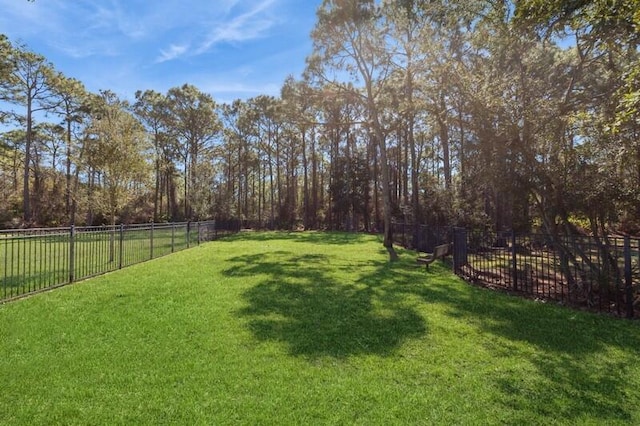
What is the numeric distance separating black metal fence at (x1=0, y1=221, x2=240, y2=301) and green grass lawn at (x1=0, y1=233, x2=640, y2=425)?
73cm

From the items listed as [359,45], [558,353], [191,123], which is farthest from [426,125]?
[191,123]

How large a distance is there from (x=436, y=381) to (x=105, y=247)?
9444 mm

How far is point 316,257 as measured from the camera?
13.2 meters

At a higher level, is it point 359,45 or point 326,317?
point 359,45

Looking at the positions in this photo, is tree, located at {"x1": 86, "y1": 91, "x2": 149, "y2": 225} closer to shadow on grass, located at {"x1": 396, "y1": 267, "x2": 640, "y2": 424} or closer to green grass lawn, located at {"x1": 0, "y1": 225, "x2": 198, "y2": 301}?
green grass lawn, located at {"x1": 0, "y1": 225, "x2": 198, "y2": 301}

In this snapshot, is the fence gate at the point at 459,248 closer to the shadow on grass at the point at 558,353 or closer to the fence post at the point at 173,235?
the shadow on grass at the point at 558,353

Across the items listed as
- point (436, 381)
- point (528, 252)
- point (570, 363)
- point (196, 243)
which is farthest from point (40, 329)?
point (196, 243)

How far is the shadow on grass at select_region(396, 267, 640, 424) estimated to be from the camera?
3068 millimetres

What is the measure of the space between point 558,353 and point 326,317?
2999 millimetres

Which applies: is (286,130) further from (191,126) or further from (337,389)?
(337,389)

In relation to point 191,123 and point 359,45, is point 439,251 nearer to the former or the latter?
point 359,45

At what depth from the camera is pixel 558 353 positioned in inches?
167

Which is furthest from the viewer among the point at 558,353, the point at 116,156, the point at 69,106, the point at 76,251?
the point at 69,106

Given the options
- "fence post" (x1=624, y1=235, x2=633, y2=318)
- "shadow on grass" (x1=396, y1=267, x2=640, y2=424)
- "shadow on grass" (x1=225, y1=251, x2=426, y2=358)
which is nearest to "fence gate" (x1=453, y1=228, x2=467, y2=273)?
"shadow on grass" (x1=396, y1=267, x2=640, y2=424)
